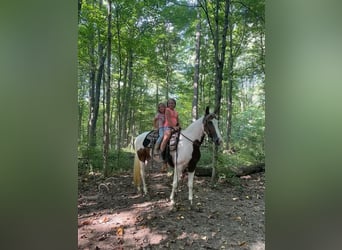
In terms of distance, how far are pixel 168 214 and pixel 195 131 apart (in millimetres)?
546

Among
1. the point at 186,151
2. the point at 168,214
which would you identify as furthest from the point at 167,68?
the point at 168,214

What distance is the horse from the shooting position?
1.76 metres

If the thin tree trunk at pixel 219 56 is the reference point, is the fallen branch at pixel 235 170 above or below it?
below

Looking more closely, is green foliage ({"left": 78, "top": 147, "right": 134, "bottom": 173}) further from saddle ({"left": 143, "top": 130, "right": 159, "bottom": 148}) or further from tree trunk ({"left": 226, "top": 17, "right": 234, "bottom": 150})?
tree trunk ({"left": 226, "top": 17, "right": 234, "bottom": 150})

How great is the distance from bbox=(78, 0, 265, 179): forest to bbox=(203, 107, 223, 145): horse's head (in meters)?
0.03

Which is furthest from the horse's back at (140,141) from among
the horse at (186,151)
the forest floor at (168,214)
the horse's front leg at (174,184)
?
the horse's front leg at (174,184)

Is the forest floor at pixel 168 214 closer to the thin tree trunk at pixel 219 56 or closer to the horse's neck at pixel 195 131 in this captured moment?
the horse's neck at pixel 195 131

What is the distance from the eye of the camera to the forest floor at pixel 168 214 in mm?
1604

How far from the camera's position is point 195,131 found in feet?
5.88

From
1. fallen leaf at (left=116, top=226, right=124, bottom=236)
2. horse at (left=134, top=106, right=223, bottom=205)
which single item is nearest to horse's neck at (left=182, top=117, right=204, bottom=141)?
horse at (left=134, top=106, right=223, bottom=205)

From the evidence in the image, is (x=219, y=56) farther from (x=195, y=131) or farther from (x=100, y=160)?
(x=100, y=160)

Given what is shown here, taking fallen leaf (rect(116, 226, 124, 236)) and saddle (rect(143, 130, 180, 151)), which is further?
saddle (rect(143, 130, 180, 151))
